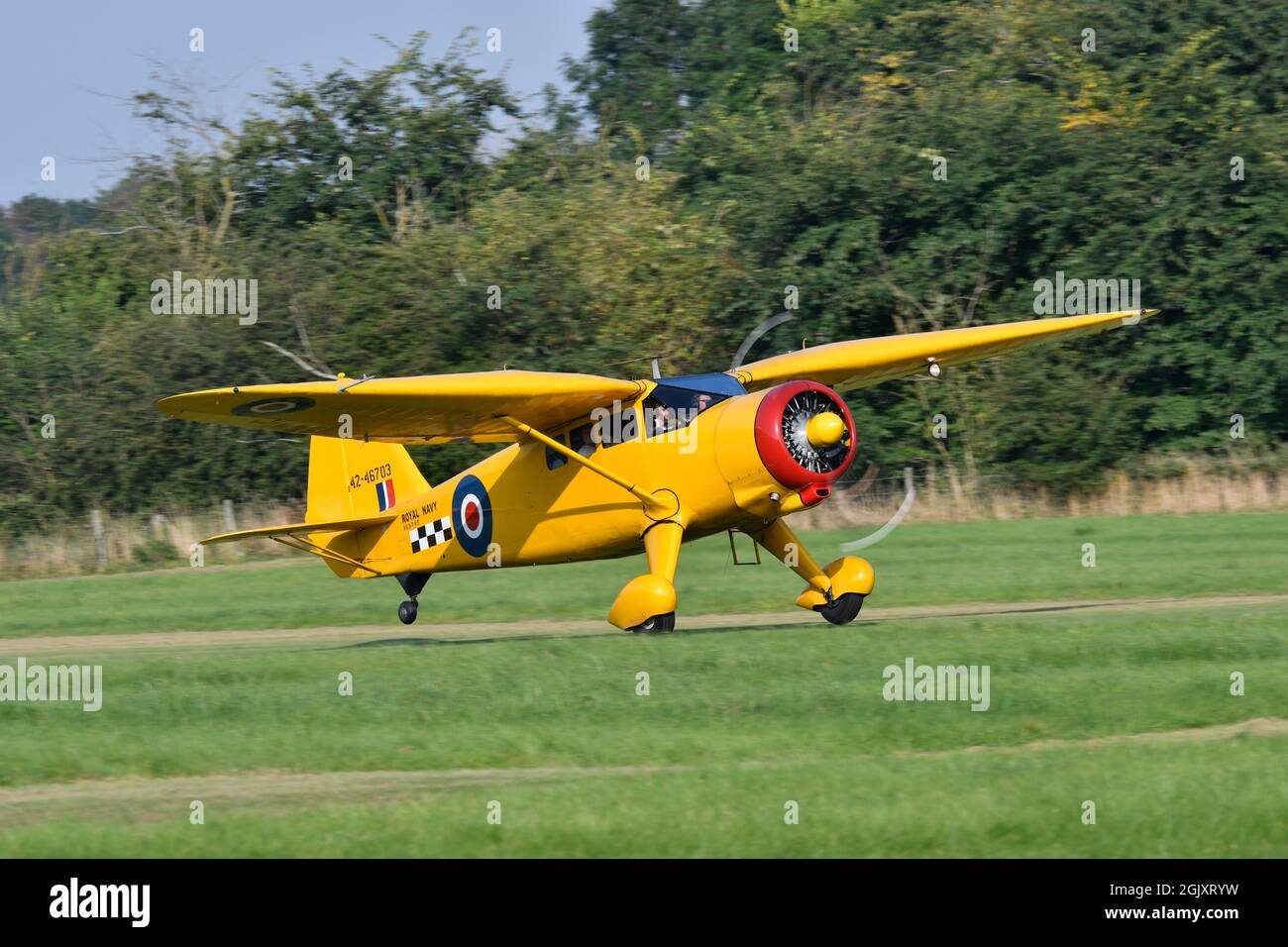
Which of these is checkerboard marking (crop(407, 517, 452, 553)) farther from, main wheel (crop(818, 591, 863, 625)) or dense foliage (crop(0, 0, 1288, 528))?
dense foliage (crop(0, 0, 1288, 528))

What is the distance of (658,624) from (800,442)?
7.13ft

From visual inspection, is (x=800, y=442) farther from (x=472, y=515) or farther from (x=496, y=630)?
(x=496, y=630)

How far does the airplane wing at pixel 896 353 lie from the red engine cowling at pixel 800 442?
199 cm

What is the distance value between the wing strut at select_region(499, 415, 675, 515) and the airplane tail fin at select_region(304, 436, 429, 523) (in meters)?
3.27

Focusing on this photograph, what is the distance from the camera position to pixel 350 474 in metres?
19.6

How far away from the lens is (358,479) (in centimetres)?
1955

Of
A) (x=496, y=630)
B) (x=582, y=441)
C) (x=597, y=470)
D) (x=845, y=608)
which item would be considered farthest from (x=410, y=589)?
(x=845, y=608)

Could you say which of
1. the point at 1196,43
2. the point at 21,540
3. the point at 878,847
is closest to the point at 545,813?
the point at 878,847

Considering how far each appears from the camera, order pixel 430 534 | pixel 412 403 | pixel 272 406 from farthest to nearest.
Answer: pixel 430 534
pixel 412 403
pixel 272 406

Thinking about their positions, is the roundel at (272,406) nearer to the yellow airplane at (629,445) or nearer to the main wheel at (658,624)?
the yellow airplane at (629,445)

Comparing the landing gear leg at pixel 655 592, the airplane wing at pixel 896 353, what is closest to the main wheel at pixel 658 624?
the landing gear leg at pixel 655 592

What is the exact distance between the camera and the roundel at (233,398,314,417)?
1420 centimetres

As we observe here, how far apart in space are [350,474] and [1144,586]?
9446 mm
